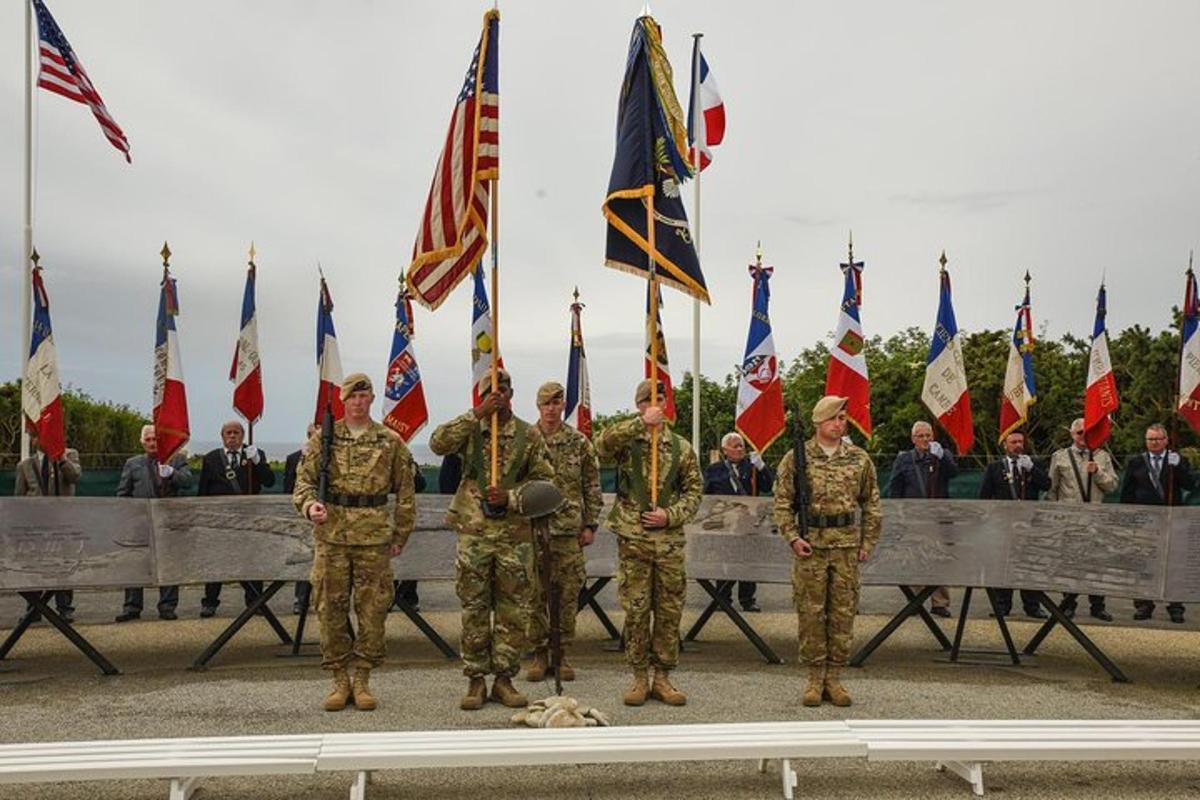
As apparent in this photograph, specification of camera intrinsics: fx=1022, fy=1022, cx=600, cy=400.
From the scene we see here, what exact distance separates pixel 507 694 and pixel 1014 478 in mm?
6389

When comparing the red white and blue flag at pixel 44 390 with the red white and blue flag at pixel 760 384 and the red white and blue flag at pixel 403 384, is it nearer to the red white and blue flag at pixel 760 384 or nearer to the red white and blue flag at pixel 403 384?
the red white and blue flag at pixel 403 384

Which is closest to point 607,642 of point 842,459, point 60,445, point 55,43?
point 842,459

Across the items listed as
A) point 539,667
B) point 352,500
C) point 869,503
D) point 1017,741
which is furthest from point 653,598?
point 1017,741

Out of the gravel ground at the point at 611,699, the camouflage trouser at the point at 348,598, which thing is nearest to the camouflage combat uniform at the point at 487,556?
the gravel ground at the point at 611,699

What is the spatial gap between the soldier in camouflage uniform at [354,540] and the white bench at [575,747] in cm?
188

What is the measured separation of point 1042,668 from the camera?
26.5ft

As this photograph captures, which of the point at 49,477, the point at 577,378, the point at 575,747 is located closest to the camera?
the point at 575,747

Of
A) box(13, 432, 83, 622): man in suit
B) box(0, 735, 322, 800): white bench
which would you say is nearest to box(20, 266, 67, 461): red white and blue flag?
box(13, 432, 83, 622): man in suit

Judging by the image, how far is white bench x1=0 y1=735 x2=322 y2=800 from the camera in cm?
427

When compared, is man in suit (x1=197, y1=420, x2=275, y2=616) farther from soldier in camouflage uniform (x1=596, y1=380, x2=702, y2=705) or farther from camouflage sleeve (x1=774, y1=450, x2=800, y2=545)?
camouflage sleeve (x1=774, y1=450, x2=800, y2=545)

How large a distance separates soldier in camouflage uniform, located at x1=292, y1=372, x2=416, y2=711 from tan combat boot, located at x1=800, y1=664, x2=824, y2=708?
110 inches

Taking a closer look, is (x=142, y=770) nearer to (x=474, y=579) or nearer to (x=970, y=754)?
(x=474, y=579)

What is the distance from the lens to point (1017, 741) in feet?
15.5

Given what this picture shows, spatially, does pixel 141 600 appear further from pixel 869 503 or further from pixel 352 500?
pixel 869 503
